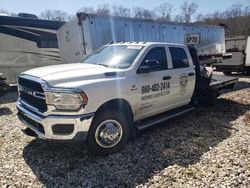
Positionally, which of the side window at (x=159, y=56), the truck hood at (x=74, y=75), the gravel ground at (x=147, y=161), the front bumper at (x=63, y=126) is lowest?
the gravel ground at (x=147, y=161)

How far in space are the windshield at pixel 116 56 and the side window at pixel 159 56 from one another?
0.25 meters

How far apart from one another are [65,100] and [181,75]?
3040mm

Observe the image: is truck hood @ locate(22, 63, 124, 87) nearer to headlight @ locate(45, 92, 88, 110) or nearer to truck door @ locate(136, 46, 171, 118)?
headlight @ locate(45, 92, 88, 110)

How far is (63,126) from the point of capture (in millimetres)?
3729

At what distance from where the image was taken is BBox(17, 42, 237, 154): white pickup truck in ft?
12.3

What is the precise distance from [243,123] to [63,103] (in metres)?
4.61

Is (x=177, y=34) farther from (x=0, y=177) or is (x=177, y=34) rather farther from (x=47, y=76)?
(x=0, y=177)

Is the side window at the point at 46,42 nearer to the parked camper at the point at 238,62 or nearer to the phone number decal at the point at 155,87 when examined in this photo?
the phone number decal at the point at 155,87

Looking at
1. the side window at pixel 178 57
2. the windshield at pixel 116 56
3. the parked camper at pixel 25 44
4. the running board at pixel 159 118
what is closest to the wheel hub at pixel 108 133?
the running board at pixel 159 118

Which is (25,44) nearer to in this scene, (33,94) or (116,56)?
(116,56)

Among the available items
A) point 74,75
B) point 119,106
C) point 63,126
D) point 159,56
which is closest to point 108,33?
point 159,56

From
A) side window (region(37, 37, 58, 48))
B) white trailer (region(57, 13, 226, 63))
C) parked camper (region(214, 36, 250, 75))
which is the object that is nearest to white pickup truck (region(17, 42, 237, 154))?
white trailer (region(57, 13, 226, 63))

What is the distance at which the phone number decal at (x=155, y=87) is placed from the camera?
4737 mm

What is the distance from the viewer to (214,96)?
7.49 m
